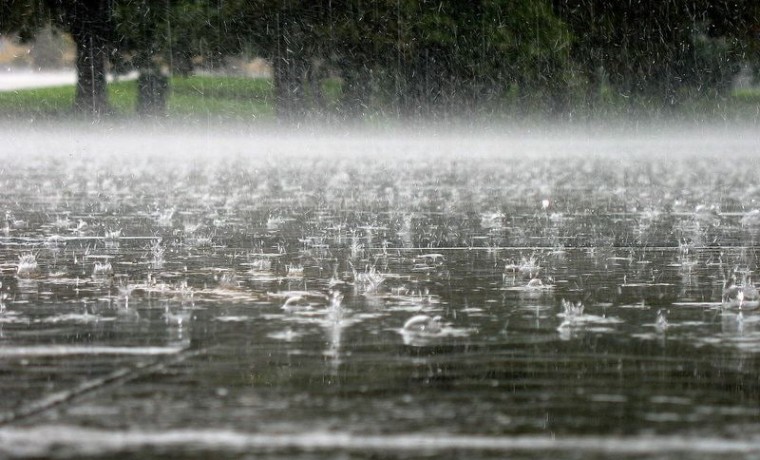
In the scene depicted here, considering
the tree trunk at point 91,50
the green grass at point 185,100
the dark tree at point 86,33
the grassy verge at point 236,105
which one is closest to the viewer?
the dark tree at point 86,33

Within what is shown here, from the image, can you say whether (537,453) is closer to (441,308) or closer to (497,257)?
(441,308)

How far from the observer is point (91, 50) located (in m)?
39.4

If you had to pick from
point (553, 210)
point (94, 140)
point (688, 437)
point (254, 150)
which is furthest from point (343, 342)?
point (94, 140)

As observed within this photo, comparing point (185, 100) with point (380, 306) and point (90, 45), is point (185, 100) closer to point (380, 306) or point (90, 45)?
point (90, 45)

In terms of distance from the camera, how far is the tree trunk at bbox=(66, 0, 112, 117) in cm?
3956

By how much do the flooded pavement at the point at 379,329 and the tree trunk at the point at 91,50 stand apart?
26517mm

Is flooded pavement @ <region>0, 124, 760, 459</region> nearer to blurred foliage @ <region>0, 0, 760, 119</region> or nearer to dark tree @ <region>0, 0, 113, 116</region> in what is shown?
blurred foliage @ <region>0, 0, 760, 119</region>

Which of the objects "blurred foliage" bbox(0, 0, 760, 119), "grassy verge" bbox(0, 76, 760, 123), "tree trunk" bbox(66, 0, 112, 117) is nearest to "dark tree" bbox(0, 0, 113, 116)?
"tree trunk" bbox(66, 0, 112, 117)

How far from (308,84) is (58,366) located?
118 feet

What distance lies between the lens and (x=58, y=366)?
4.46m

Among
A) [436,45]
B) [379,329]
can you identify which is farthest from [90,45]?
[379,329]

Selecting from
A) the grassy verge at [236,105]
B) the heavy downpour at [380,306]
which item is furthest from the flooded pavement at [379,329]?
the grassy verge at [236,105]

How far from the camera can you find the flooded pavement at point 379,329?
138 inches

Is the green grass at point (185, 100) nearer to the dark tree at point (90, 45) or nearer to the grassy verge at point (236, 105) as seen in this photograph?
the grassy verge at point (236, 105)
